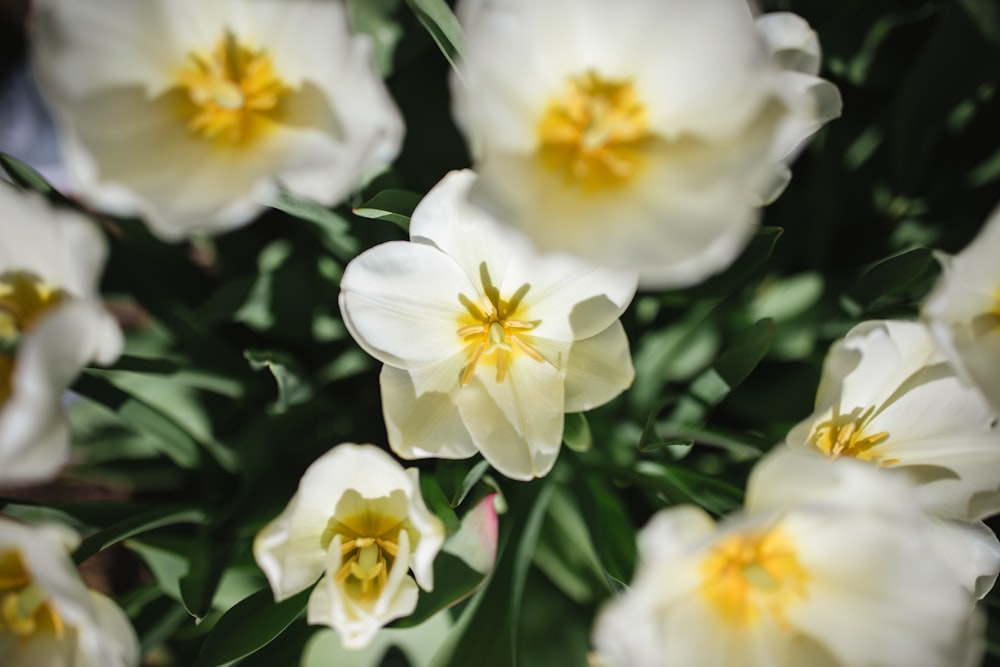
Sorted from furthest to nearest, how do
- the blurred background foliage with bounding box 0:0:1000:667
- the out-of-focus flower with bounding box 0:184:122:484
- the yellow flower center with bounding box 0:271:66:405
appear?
the blurred background foliage with bounding box 0:0:1000:667, the yellow flower center with bounding box 0:271:66:405, the out-of-focus flower with bounding box 0:184:122:484

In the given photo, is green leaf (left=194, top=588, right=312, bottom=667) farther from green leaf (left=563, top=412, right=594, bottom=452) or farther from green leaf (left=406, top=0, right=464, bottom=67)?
green leaf (left=406, top=0, right=464, bottom=67)

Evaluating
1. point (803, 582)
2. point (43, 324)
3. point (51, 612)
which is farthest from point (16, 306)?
point (803, 582)

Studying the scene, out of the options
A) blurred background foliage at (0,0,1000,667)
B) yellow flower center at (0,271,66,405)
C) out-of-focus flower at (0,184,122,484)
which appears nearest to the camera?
out-of-focus flower at (0,184,122,484)

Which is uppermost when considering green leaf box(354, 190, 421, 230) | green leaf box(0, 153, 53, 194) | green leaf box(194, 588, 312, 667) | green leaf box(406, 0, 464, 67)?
green leaf box(406, 0, 464, 67)

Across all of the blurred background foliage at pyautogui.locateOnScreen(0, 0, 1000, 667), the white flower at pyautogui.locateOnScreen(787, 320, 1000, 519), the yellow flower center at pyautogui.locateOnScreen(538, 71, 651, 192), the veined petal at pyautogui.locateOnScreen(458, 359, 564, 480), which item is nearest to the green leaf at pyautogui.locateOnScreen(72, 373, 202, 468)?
the blurred background foliage at pyautogui.locateOnScreen(0, 0, 1000, 667)

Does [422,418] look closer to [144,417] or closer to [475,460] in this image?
[475,460]

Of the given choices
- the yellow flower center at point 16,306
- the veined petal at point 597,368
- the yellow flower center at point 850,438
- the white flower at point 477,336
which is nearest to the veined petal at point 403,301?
the white flower at point 477,336

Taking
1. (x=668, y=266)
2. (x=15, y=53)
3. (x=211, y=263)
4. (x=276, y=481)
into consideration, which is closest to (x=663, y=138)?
(x=668, y=266)
